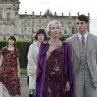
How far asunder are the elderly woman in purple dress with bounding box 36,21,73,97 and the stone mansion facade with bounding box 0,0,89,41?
7657cm

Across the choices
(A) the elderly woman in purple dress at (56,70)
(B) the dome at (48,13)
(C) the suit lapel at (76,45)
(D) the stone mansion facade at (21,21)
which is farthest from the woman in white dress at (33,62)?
(B) the dome at (48,13)

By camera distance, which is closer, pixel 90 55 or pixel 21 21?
pixel 90 55

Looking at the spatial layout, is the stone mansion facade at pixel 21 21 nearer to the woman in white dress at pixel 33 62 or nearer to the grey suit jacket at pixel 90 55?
the woman in white dress at pixel 33 62

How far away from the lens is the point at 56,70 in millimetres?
6445

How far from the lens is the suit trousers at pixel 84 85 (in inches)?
263

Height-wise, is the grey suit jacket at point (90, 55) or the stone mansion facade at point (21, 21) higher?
the grey suit jacket at point (90, 55)

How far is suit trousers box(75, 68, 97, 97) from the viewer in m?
6.69

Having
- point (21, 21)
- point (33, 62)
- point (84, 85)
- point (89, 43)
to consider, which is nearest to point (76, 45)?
point (89, 43)

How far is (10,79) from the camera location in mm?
10562

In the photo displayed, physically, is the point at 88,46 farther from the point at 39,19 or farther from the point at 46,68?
the point at 39,19

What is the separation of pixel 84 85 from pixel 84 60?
1.03 feet

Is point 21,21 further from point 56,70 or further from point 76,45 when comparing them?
point 56,70

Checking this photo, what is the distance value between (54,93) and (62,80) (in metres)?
0.19

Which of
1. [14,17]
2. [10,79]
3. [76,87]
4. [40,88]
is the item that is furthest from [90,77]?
[14,17]
